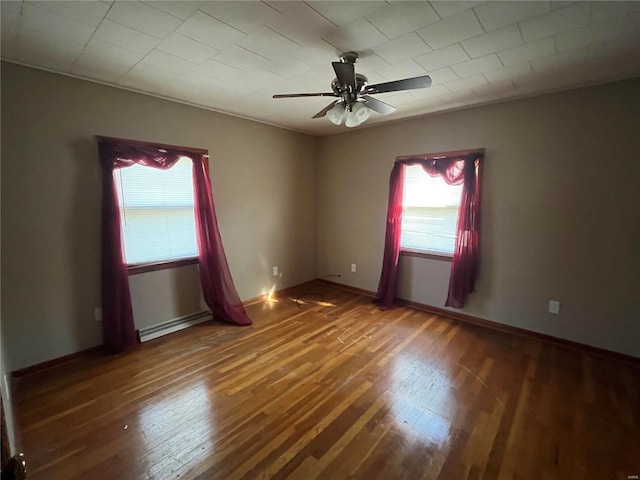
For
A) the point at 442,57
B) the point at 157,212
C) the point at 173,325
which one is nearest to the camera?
the point at 442,57

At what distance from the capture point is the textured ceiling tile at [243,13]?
1.54m

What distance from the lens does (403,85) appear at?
1942 mm

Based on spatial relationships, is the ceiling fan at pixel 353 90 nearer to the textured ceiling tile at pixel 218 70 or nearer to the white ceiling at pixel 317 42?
the white ceiling at pixel 317 42

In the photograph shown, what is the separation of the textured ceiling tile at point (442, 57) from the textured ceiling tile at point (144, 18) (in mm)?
1632

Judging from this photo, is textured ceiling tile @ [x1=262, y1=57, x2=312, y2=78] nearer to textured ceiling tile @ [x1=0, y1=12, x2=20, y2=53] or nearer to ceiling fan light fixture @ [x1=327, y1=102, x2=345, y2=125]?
ceiling fan light fixture @ [x1=327, y1=102, x2=345, y2=125]

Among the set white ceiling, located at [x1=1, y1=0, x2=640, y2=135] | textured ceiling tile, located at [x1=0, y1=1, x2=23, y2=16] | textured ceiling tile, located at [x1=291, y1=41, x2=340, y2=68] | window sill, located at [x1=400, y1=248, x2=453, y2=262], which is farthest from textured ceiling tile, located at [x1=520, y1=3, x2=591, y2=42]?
textured ceiling tile, located at [x1=0, y1=1, x2=23, y2=16]

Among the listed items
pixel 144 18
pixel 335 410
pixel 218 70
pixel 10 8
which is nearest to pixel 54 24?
pixel 10 8

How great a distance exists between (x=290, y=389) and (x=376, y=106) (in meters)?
2.24

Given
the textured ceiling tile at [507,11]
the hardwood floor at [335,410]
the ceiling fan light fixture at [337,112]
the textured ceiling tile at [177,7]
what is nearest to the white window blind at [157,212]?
the hardwood floor at [335,410]

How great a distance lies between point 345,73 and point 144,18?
1189mm

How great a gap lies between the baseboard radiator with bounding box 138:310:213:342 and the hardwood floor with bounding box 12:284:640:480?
105mm

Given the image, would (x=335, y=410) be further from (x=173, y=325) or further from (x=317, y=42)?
(x=317, y=42)

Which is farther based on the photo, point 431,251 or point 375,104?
point 431,251

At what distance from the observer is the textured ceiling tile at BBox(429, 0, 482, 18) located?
1.52 metres
